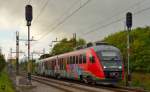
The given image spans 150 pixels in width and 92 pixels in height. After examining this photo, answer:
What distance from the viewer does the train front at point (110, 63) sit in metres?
32.3

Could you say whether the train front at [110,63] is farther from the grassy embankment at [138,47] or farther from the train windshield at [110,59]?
the grassy embankment at [138,47]

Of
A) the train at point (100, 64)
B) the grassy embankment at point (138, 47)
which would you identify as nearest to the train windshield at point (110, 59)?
the train at point (100, 64)

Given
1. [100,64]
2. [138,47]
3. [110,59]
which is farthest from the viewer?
[138,47]

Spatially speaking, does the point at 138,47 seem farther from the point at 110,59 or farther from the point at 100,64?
the point at 100,64

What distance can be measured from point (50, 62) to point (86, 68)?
984 inches

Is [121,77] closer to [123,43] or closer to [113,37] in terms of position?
[123,43]

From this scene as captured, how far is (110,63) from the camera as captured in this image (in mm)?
32656

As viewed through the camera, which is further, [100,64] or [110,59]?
[110,59]

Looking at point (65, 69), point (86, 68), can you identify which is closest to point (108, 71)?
point (86, 68)

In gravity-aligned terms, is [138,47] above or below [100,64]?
above

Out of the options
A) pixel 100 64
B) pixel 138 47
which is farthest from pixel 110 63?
pixel 138 47

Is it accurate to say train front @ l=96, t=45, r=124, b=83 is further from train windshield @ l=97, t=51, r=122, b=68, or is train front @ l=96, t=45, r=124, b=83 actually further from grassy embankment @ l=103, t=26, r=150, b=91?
grassy embankment @ l=103, t=26, r=150, b=91

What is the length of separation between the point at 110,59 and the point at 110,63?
0.43 m

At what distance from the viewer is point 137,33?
113 meters
